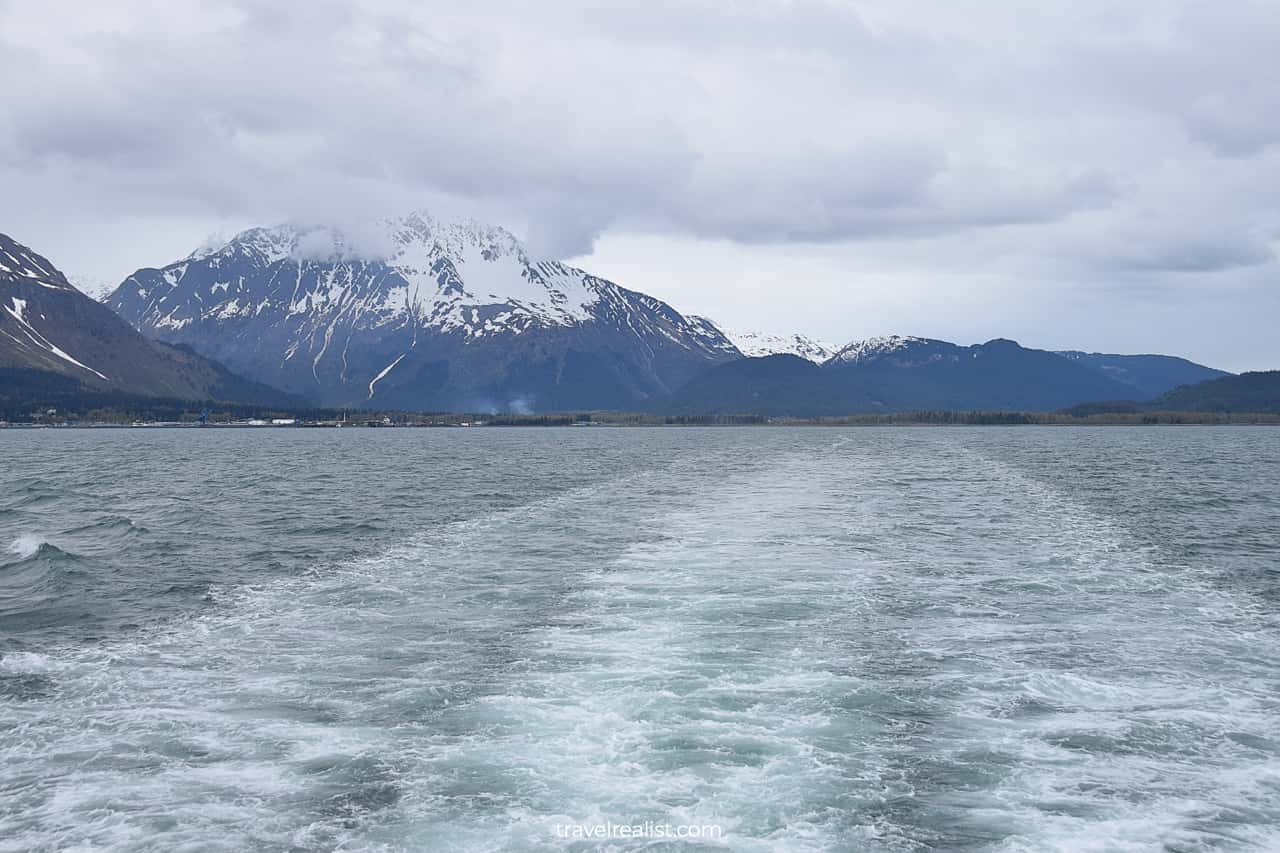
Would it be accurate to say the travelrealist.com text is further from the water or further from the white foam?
the white foam

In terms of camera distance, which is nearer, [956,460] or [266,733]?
[266,733]

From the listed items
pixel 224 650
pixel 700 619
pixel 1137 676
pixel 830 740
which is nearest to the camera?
pixel 830 740

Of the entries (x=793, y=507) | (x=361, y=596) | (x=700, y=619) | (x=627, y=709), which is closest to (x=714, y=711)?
(x=627, y=709)

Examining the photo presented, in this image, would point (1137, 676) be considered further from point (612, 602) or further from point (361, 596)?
point (361, 596)

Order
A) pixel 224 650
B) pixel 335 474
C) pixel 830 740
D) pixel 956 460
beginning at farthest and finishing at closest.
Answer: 1. pixel 956 460
2. pixel 335 474
3. pixel 224 650
4. pixel 830 740

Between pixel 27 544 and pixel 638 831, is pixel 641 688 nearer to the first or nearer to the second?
pixel 638 831

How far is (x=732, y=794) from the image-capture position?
734 inches

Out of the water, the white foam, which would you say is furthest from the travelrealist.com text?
the white foam

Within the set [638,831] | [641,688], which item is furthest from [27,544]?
[638,831]

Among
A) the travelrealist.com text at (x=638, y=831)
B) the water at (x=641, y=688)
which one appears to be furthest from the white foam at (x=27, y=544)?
the travelrealist.com text at (x=638, y=831)

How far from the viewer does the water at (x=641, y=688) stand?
58.4 feet

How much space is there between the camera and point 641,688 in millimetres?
25391

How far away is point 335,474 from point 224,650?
9241cm

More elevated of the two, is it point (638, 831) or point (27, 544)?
point (638, 831)
